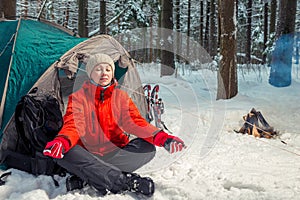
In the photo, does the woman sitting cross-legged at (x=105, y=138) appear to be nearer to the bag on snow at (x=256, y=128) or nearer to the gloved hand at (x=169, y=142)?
the gloved hand at (x=169, y=142)

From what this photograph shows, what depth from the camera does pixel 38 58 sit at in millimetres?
3734

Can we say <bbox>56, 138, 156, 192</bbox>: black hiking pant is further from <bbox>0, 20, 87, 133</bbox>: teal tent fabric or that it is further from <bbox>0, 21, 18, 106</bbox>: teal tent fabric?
<bbox>0, 21, 18, 106</bbox>: teal tent fabric

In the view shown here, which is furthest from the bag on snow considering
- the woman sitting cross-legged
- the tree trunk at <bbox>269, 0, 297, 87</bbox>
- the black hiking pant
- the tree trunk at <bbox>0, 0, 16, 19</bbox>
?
the tree trunk at <bbox>0, 0, 16, 19</bbox>

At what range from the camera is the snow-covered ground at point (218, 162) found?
2589mm

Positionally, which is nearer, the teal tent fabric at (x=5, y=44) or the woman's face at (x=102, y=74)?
the woman's face at (x=102, y=74)

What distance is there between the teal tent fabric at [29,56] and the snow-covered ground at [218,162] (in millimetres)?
988

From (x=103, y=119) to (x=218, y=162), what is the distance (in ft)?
4.56

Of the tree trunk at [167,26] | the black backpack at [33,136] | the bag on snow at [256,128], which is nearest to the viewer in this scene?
the black backpack at [33,136]

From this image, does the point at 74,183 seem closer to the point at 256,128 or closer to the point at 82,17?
the point at 256,128

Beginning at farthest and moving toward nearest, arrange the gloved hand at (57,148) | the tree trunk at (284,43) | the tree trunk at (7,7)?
the tree trunk at (284,43), the tree trunk at (7,7), the gloved hand at (57,148)

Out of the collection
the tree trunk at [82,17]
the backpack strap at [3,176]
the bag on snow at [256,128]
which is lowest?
the backpack strap at [3,176]

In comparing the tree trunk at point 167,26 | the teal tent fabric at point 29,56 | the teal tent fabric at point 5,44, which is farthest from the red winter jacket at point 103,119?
the tree trunk at point 167,26

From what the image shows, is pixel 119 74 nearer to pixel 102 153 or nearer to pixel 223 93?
pixel 102 153

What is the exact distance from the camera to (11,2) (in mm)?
6703
